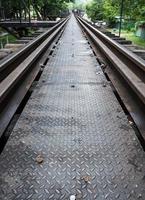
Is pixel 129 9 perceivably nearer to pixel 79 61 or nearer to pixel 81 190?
pixel 79 61

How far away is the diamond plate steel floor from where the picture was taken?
2.28m

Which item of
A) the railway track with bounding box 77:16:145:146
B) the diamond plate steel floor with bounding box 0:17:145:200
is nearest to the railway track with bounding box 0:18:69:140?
the diamond plate steel floor with bounding box 0:17:145:200

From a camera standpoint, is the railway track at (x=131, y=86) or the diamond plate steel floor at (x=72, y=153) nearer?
the diamond plate steel floor at (x=72, y=153)

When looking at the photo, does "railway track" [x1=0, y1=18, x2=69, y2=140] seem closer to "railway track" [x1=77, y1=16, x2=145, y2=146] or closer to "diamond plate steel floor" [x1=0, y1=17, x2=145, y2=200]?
"diamond plate steel floor" [x1=0, y1=17, x2=145, y2=200]

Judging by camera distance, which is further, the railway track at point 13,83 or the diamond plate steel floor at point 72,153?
the railway track at point 13,83

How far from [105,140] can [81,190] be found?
0.82 m

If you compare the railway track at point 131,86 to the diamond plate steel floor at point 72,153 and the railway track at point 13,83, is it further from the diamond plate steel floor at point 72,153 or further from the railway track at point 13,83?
the railway track at point 13,83

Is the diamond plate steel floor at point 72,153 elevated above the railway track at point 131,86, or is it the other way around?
the railway track at point 131,86

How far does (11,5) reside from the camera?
31.0m

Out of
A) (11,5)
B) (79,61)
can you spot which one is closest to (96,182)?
(79,61)

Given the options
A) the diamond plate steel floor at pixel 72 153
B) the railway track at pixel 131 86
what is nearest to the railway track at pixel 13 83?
the diamond plate steel floor at pixel 72 153

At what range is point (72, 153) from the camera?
2760 millimetres

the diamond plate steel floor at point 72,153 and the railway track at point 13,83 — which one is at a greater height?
the railway track at point 13,83

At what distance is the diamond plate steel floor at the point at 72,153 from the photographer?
7.47 ft
